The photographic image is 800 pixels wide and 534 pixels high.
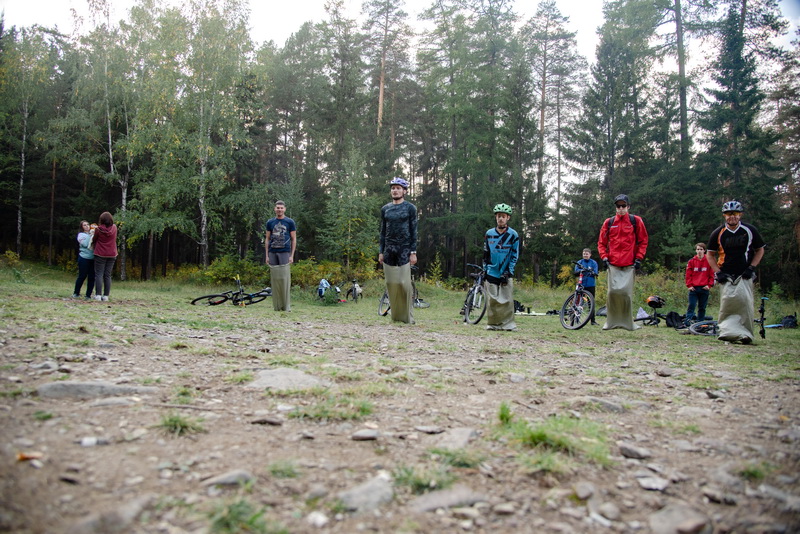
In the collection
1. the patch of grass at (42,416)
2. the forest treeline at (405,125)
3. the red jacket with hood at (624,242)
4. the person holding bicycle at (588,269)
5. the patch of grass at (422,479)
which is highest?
the forest treeline at (405,125)

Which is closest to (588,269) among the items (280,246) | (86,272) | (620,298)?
(620,298)

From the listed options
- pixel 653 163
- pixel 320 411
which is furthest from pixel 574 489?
pixel 653 163

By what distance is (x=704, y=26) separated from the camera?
84.4 ft

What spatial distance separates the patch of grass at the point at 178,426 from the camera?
2127 millimetres

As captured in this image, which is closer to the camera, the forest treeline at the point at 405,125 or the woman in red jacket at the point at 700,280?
the woman in red jacket at the point at 700,280

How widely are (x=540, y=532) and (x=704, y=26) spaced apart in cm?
3284

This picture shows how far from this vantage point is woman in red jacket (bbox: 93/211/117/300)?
33.2 feet

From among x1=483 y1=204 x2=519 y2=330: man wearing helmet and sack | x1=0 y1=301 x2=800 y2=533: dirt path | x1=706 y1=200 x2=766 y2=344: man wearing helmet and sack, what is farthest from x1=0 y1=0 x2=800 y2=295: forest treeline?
x1=0 y1=301 x2=800 y2=533: dirt path

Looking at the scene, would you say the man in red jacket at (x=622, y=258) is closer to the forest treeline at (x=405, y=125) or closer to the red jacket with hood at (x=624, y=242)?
the red jacket with hood at (x=624, y=242)

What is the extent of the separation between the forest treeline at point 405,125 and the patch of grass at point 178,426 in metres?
18.9

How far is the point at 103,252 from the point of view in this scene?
10.3m

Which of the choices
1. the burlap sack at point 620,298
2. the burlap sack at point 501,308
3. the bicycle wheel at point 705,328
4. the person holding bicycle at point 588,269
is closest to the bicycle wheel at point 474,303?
the burlap sack at point 501,308

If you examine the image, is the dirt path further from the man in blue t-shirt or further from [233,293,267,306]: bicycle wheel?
[233,293,267,306]: bicycle wheel

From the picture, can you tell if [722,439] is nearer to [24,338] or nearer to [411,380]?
[411,380]
